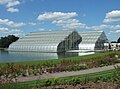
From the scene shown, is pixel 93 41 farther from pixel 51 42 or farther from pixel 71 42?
pixel 51 42

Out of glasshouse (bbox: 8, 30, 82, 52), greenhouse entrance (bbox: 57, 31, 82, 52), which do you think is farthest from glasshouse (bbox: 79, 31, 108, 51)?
glasshouse (bbox: 8, 30, 82, 52)

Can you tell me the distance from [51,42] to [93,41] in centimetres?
1373

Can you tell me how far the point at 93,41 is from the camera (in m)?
93.4

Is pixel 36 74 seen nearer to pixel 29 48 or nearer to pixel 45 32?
pixel 29 48

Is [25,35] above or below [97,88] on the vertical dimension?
above

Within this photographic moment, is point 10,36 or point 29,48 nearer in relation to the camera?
point 29,48

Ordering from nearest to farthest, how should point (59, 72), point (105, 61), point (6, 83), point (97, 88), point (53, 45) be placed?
point (6, 83)
point (97, 88)
point (59, 72)
point (105, 61)
point (53, 45)

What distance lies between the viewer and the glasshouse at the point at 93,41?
9256 cm

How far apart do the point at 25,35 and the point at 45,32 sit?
35.8 feet

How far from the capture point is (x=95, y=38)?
9425 cm

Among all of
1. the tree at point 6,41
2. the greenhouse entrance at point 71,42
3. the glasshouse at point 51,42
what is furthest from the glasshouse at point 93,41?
the tree at point 6,41

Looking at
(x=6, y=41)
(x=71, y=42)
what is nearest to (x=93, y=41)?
(x=71, y=42)

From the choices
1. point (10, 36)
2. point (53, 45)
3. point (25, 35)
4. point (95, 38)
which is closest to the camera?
point (53, 45)

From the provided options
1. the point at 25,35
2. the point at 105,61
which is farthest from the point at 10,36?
the point at 105,61
